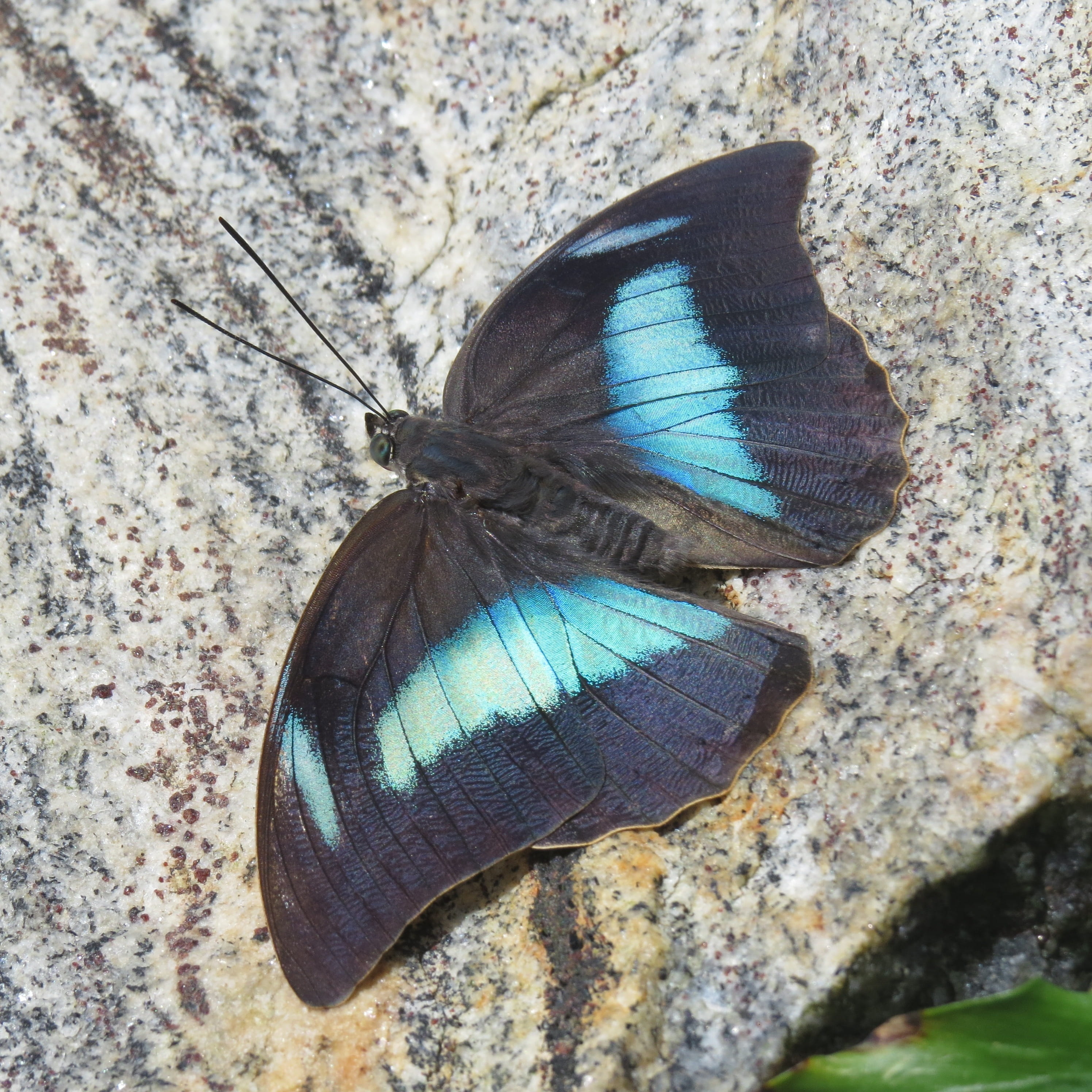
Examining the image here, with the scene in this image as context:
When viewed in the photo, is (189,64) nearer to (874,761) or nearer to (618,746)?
(618,746)

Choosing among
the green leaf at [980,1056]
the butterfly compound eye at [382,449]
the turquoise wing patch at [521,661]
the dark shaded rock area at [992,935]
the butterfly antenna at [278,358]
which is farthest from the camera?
the butterfly antenna at [278,358]

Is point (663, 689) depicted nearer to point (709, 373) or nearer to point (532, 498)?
point (532, 498)

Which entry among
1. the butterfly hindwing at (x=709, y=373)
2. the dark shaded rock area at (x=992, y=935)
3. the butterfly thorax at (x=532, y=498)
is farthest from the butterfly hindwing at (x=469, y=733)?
the dark shaded rock area at (x=992, y=935)

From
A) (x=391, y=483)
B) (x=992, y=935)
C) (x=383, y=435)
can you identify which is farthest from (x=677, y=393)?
(x=992, y=935)

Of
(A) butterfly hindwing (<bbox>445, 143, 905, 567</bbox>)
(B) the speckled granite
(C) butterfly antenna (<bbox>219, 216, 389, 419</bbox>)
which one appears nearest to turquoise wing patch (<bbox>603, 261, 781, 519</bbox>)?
(A) butterfly hindwing (<bbox>445, 143, 905, 567</bbox>)

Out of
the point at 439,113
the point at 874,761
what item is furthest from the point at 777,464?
the point at 439,113

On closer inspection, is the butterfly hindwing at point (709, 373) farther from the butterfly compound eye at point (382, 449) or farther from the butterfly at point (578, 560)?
the butterfly compound eye at point (382, 449)

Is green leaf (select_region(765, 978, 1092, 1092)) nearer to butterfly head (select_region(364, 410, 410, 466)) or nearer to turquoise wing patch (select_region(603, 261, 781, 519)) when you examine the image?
turquoise wing patch (select_region(603, 261, 781, 519))
